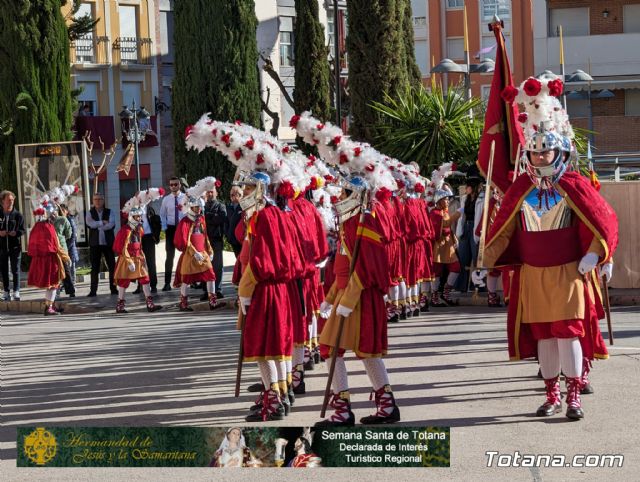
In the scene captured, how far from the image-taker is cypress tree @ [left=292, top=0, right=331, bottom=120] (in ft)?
127

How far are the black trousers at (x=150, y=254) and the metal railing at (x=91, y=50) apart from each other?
24155mm

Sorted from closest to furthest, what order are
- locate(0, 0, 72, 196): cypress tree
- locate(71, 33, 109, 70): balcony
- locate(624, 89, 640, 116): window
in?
1. locate(0, 0, 72, 196): cypress tree
2. locate(71, 33, 109, 70): balcony
3. locate(624, 89, 640, 116): window

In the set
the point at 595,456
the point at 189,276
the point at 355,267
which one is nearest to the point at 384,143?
the point at 189,276

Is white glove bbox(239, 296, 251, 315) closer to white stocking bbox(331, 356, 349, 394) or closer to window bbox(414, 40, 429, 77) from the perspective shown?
white stocking bbox(331, 356, 349, 394)

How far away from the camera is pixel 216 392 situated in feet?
39.2

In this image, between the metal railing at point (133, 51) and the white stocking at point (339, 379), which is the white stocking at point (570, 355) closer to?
the white stocking at point (339, 379)

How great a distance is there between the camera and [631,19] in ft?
160

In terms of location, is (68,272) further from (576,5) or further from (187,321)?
(576,5)

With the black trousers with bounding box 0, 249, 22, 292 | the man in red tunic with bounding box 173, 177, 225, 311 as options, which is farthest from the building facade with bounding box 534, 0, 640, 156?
the man in red tunic with bounding box 173, 177, 225, 311

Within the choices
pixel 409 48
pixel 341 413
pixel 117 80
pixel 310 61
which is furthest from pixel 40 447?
pixel 117 80

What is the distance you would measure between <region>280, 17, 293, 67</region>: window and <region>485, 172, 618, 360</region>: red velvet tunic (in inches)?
1579

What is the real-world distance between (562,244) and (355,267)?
1.59 metres

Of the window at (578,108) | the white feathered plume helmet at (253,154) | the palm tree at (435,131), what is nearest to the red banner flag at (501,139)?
the white feathered plume helmet at (253,154)

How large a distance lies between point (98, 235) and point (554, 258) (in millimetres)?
13581
